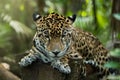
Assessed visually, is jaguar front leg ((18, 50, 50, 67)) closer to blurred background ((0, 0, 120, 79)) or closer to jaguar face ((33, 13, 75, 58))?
jaguar face ((33, 13, 75, 58))

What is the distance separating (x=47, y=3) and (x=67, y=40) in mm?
9566

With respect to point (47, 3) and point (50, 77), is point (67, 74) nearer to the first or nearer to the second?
point (50, 77)

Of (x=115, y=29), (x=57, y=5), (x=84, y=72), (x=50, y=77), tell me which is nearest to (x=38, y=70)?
(x=50, y=77)

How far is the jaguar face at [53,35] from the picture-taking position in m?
5.76

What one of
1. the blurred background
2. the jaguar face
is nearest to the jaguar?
the jaguar face

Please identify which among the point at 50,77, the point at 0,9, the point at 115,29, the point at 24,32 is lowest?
the point at 50,77

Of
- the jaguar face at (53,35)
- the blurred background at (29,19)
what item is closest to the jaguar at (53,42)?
the jaguar face at (53,35)

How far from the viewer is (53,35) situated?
19.2 ft

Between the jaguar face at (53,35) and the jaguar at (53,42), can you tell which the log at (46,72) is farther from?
the jaguar face at (53,35)

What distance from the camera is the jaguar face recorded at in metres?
5.76

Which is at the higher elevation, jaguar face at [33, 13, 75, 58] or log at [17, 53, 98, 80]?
jaguar face at [33, 13, 75, 58]

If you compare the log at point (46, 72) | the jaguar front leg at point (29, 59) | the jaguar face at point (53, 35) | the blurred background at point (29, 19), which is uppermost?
the blurred background at point (29, 19)

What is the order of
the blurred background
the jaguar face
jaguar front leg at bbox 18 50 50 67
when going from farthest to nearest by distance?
the blurred background, jaguar front leg at bbox 18 50 50 67, the jaguar face

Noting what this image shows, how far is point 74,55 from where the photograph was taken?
6.58m
